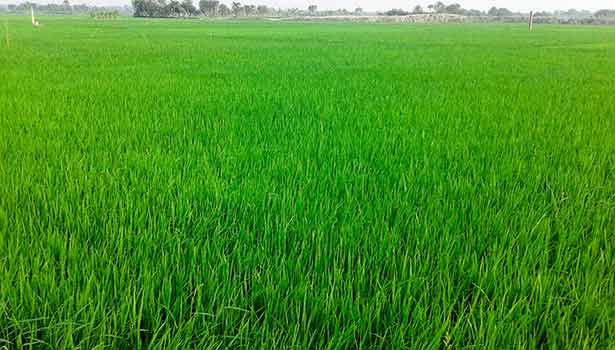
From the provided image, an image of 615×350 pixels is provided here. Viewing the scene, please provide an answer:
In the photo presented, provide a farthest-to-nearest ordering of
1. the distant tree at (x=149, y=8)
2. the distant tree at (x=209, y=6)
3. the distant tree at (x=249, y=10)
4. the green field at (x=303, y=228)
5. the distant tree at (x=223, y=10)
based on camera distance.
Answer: the distant tree at (x=249, y=10), the distant tree at (x=223, y=10), the distant tree at (x=209, y=6), the distant tree at (x=149, y=8), the green field at (x=303, y=228)

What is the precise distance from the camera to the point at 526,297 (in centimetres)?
117

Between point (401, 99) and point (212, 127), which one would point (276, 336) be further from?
point (401, 99)

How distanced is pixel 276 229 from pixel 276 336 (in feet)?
1.88

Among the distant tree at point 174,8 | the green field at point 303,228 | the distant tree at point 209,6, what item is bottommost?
the green field at point 303,228

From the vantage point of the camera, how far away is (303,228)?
1.60 m

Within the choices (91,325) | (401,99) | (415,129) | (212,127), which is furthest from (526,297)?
(401,99)

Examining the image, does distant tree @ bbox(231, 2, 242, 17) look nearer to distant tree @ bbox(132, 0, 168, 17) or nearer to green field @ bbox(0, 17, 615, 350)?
distant tree @ bbox(132, 0, 168, 17)

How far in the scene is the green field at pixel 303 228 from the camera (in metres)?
1.07

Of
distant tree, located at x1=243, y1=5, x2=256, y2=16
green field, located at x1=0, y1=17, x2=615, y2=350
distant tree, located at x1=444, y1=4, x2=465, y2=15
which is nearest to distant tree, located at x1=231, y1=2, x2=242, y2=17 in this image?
distant tree, located at x1=243, y1=5, x2=256, y2=16

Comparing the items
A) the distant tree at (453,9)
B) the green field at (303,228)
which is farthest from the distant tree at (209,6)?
the green field at (303,228)

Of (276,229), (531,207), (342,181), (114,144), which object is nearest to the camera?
(276,229)

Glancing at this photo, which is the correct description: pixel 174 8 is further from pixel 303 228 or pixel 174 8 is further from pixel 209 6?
pixel 303 228

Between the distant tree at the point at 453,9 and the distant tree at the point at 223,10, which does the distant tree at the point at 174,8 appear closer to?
the distant tree at the point at 223,10

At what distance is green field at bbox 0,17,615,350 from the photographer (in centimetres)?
107
